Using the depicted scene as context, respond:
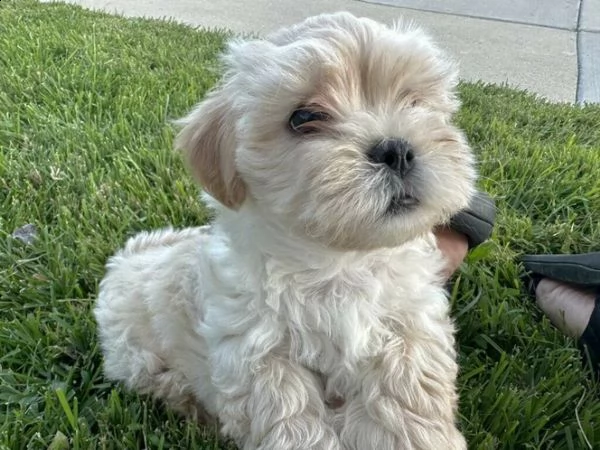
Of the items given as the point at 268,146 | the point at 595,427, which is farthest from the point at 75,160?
the point at 595,427

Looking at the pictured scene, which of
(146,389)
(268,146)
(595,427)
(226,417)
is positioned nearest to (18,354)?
(146,389)

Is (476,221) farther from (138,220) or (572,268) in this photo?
(138,220)

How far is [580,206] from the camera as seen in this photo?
4051 mm

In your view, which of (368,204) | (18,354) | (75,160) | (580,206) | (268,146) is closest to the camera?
(368,204)

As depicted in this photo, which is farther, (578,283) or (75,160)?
(75,160)

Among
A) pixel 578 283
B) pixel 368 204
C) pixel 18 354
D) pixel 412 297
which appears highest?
pixel 368 204

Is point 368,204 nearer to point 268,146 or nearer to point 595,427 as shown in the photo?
point 268,146

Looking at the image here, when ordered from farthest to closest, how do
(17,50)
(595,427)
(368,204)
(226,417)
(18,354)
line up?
(17,50) → (18,354) → (595,427) → (226,417) → (368,204)

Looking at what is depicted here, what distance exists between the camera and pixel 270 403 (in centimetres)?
231

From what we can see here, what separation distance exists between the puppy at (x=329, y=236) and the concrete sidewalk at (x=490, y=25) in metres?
4.68

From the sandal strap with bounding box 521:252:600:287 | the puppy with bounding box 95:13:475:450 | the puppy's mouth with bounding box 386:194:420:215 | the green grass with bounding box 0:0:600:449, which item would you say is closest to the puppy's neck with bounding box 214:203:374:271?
the puppy with bounding box 95:13:475:450

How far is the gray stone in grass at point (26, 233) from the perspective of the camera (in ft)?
12.5

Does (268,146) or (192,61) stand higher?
(268,146)

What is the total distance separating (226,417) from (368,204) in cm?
94
